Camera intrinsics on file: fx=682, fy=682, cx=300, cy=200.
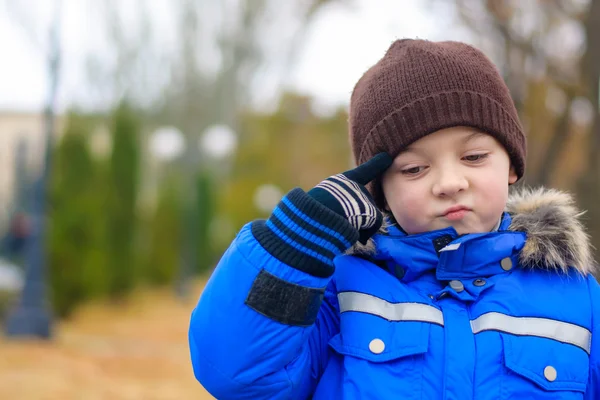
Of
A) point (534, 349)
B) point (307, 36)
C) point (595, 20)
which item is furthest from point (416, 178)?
point (307, 36)

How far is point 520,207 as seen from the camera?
179 centimetres

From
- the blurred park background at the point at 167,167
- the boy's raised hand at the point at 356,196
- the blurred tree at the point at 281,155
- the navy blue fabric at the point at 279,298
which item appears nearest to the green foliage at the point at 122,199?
the blurred park background at the point at 167,167

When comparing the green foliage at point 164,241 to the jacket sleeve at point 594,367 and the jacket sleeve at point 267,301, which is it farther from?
the jacket sleeve at point 594,367

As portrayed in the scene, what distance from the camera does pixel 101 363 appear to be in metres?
8.14

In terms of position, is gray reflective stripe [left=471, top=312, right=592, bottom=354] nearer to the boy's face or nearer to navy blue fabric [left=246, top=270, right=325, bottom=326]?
the boy's face

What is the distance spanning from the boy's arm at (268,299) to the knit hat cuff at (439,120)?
0.25 meters

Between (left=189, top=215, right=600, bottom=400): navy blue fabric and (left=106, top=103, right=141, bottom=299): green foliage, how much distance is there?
13.5 m

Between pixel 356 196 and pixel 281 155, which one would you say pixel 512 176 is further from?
pixel 281 155

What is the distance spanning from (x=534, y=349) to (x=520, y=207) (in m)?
0.48

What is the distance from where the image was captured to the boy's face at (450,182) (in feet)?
4.98

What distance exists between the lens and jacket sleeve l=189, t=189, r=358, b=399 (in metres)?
1.38

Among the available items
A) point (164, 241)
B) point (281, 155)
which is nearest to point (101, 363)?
point (164, 241)

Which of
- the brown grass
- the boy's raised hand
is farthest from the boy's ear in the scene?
the brown grass

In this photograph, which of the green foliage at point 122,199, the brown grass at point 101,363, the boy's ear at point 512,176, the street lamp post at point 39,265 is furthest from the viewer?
the green foliage at point 122,199
